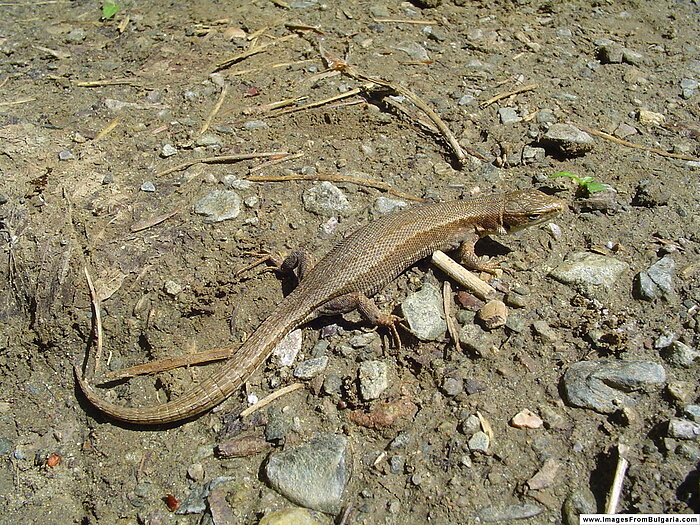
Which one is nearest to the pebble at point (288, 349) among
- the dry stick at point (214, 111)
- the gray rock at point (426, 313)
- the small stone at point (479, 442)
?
the gray rock at point (426, 313)

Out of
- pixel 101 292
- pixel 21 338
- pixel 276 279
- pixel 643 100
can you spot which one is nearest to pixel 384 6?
pixel 643 100

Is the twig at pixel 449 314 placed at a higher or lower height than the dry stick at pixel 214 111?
lower

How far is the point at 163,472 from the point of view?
3.17 m

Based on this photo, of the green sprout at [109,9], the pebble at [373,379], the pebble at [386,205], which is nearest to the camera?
the pebble at [373,379]

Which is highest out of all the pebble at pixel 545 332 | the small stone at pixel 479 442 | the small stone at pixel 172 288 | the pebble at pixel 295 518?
the pebble at pixel 545 332

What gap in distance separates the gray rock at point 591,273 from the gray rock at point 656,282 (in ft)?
0.43

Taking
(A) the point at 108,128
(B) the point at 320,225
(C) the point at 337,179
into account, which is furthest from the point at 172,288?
(A) the point at 108,128

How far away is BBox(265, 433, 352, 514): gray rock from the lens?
9.23 feet

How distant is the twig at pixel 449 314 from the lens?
3.32 metres

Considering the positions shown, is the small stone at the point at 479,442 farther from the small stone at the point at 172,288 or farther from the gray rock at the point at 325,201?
the small stone at the point at 172,288

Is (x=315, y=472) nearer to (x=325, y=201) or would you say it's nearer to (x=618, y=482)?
(x=618, y=482)

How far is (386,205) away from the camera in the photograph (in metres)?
4.15

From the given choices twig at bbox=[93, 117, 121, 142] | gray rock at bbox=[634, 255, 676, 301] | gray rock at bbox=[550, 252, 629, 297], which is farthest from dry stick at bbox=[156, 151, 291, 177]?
gray rock at bbox=[634, 255, 676, 301]

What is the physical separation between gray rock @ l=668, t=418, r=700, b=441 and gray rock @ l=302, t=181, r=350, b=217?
2.47 m
